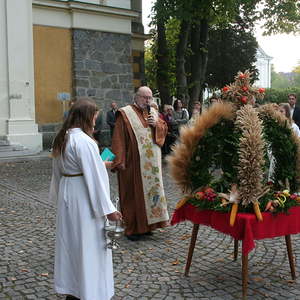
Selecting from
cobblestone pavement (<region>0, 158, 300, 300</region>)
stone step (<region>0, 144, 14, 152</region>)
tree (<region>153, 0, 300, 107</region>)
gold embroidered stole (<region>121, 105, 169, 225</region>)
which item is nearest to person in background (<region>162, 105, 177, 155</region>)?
tree (<region>153, 0, 300, 107</region>)

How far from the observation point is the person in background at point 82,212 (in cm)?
329

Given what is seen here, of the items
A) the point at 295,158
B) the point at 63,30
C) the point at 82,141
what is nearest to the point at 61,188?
the point at 82,141

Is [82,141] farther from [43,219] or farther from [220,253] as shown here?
[43,219]

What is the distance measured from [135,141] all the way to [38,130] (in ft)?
34.6

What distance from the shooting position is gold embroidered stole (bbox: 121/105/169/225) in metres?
5.80

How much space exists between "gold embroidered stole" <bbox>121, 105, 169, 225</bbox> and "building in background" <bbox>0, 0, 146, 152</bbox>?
923 centimetres

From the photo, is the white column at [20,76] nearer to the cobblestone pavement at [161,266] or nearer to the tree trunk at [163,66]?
the tree trunk at [163,66]

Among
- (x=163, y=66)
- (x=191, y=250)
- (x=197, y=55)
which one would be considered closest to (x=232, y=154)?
(x=191, y=250)

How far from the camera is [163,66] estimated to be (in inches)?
721

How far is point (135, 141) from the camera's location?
228 inches

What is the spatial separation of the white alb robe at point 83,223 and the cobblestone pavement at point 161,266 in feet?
2.30

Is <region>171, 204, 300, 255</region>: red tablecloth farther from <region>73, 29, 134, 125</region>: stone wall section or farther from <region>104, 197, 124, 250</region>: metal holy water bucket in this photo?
<region>73, 29, 134, 125</region>: stone wall section

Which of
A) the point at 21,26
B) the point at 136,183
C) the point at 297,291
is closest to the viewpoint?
the point at 297,291

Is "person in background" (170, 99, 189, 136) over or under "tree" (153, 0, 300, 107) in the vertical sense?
under
